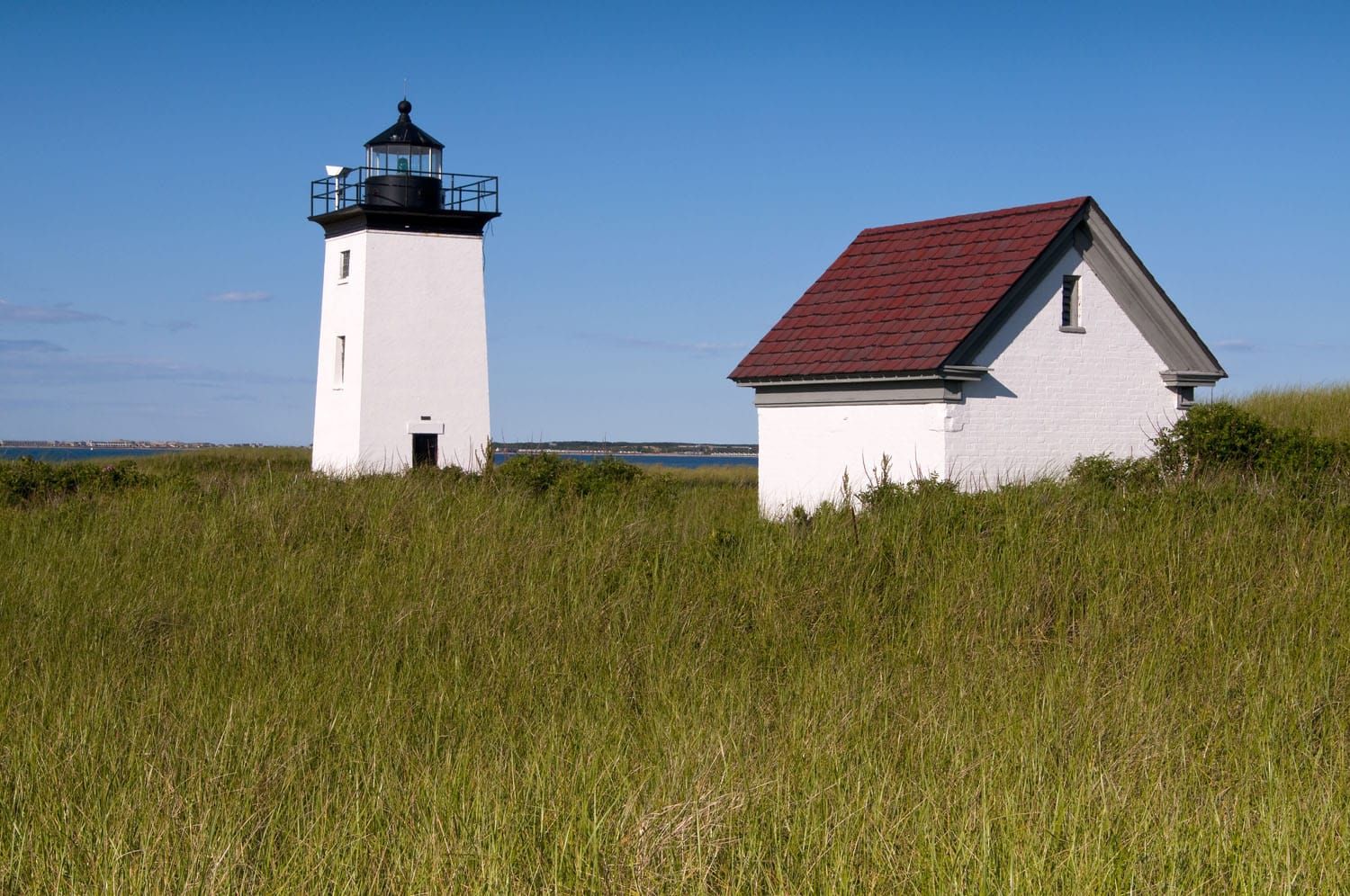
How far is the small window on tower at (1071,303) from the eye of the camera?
19.0m

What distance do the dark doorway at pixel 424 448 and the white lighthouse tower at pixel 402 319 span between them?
23 millimetres

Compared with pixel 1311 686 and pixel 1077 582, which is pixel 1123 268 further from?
pixel 1311 686

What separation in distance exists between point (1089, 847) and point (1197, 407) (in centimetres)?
1505

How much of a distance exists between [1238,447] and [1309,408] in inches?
486

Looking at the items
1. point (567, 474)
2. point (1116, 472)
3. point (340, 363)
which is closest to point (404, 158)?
point (340, 363)

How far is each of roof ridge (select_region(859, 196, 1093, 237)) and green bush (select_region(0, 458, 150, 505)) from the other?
1226 centimetres

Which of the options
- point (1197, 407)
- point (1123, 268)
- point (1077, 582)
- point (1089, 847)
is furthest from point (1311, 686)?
point (1123, 268)

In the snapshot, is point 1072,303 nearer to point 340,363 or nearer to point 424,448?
point 424,448

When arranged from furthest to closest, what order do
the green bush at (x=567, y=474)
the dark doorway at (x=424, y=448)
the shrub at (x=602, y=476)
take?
the dark doorway at (x=424, y=448) < the green bush at (x=567, y=474) < the shrub at (x=602, y=476)

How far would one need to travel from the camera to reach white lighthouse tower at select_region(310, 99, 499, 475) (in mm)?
28625

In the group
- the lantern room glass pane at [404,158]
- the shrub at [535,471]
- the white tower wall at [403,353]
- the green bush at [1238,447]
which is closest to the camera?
the green bush at [1238,447]

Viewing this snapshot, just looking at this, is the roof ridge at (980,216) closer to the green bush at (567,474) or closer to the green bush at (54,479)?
the green bush at (567,474)

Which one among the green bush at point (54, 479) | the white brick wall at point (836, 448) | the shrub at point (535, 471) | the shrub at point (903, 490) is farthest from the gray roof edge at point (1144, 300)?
the green bush at point (54, 479)

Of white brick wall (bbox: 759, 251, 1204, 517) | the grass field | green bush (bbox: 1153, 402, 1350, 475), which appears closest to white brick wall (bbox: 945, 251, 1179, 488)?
white brick wall (bbox: 759, 251, 1204, 517)
